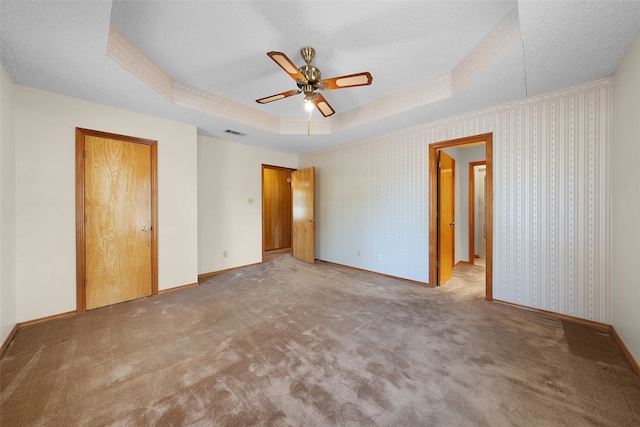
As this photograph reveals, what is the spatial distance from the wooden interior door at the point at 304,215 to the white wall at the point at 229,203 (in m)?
0.78

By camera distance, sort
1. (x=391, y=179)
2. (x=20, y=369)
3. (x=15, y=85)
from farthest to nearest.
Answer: (x=391, y=179) → (x=15, y=85) → (x=20, y=369)

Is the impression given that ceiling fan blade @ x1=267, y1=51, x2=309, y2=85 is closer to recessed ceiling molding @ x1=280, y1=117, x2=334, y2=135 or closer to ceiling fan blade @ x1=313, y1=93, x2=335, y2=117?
ceiling fan blade @ x1=313, y1=93, x2=335, y2=117

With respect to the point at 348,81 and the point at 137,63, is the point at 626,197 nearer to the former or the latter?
the point at 348,81

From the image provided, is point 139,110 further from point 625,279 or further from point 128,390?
point 625,279

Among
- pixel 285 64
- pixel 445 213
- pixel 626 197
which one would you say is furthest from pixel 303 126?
pixel 626 197

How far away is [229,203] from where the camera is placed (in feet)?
14.8

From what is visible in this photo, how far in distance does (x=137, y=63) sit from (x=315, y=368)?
10.3 feet

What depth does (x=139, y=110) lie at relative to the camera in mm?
2975

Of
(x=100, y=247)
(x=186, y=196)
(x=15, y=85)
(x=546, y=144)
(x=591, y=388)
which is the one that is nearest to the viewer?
(x=591, y=388)

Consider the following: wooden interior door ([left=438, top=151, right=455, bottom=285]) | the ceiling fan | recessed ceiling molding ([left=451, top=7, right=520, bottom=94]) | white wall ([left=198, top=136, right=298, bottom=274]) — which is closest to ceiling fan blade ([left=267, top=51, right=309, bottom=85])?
the ceiling fan

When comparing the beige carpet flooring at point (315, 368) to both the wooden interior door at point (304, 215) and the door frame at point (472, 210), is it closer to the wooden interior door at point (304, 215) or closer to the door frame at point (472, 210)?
the wooden interior door at point (304, 215)

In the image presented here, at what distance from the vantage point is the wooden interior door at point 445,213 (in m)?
3.57

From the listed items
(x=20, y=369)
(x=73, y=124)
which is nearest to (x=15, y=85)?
(x=73, y=124)

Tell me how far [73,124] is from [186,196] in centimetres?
139
